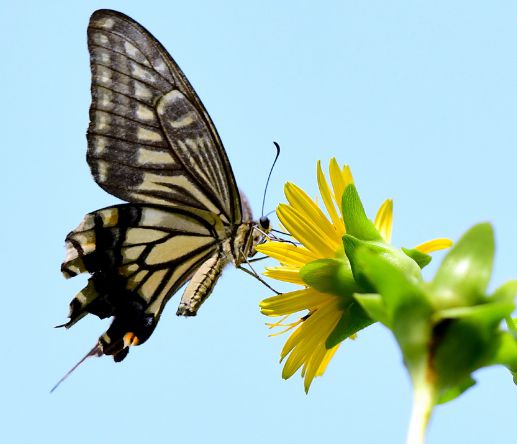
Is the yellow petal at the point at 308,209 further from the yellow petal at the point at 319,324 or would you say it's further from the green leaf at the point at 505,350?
the green leaf at the point at 505,350

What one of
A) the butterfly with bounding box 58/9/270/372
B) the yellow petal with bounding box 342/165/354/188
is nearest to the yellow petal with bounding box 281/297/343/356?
the yellow petal with bounding box 342/165/354/188

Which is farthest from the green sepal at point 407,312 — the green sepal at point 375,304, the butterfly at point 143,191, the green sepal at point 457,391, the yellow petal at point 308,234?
the butterfly at point 143,191

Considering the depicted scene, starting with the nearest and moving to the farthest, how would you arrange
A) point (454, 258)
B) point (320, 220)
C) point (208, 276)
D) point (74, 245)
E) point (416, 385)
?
1. point (416, 385)
2. point (454, 258)
3. point (320, 220)
4. point (208, 276)
5. point (74, 245)

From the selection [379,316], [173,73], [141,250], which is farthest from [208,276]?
[379,316]

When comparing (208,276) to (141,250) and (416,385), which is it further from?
(416,385)

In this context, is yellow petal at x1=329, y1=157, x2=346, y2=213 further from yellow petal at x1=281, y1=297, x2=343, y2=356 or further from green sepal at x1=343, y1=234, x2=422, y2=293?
green sepal at x1=343, y1=234, x2=422, y2=293

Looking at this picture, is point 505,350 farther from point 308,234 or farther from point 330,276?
point 308,234

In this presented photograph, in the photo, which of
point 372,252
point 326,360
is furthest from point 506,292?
point 326,360
